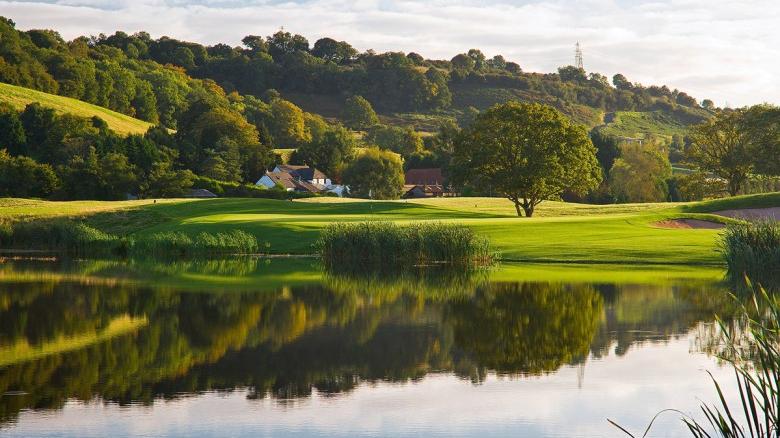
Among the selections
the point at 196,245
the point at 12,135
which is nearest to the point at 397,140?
the point at 12,135

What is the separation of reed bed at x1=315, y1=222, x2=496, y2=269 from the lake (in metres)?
10.3

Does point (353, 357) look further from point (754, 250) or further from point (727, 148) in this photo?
point (727, 148)

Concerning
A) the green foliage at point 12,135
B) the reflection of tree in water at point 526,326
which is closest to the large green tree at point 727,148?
the reflection of tree in water at point 526,326

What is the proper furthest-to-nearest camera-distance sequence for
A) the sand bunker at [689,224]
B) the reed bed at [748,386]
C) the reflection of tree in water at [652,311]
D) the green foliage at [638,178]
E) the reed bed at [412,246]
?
the green foliage at [638,178], the sand bunker at [689,224], the reed bed at [412,246], the reflection of tree in water at [652,311], the reed bed at [748,386]

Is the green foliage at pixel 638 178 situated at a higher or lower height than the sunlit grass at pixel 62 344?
higher

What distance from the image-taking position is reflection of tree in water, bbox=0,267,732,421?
659 inches

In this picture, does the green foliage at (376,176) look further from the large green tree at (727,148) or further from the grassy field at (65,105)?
the large green tree at (727,148)

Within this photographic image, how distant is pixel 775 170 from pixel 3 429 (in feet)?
268

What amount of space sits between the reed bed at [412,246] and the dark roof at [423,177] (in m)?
94.1

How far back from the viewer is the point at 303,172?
456ft

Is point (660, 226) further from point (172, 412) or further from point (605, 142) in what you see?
point (605, 142)

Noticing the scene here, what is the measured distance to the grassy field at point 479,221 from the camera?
47.5m

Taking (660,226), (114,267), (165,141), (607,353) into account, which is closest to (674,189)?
(165,141)

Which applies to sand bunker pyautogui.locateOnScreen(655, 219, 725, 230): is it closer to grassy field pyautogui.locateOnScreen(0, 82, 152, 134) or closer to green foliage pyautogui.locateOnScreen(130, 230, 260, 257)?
green foliage pyautogui.locateOnScreen(130, 230, 260, 257)
